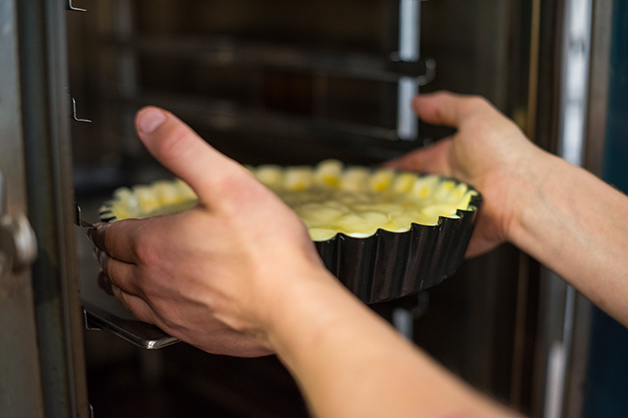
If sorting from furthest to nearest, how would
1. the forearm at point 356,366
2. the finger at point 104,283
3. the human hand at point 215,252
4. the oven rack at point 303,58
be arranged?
the oven rack at point 303,58, the finger at point 104,283, the human hand at point 215,252, the forearm at point 356,366

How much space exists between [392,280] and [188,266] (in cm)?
23

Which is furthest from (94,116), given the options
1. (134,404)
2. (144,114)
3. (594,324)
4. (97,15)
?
(594,324)

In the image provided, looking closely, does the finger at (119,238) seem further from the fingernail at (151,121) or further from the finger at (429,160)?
the finger at (429,160)

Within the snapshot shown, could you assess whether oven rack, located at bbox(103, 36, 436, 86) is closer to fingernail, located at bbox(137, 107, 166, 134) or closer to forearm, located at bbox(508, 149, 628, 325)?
forearm, located at bbox(508, 149, 628, 325)

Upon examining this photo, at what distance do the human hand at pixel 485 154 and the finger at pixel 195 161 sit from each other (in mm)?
451

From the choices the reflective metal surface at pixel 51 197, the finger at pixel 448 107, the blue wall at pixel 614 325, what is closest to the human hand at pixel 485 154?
the finger at pixel 448 107

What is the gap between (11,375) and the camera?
514 millimetres

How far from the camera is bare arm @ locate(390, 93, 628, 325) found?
2.55 ft

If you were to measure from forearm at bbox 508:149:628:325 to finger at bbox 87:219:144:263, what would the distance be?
1.69ft

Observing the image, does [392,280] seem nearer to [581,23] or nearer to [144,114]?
[144,114]

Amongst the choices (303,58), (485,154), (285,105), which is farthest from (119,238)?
(285,105)

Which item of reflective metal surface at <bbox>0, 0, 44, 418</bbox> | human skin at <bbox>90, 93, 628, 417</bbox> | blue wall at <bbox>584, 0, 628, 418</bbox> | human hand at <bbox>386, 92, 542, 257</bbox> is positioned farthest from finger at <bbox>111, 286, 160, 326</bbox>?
blue wall at <bbox>584, 0, 628, 418</bbox>

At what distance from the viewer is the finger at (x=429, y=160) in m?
1.01

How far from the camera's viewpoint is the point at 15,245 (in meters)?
0.45
